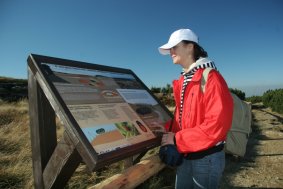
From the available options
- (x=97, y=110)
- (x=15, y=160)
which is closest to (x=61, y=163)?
(x=97, y=110)

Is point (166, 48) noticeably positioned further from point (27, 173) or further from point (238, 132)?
point (27, 173)

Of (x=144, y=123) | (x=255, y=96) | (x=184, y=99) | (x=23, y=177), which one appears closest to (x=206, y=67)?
(x=184, y=99)

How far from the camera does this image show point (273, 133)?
9.53 m

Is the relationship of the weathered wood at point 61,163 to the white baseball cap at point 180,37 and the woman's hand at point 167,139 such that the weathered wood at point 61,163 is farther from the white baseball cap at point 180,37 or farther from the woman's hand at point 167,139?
the white baseball cap at point 180,37

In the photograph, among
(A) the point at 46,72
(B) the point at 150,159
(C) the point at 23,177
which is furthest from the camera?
(C) the point at 23,177

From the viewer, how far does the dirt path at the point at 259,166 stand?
5.19 metres

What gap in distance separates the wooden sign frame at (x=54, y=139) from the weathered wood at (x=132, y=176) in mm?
496

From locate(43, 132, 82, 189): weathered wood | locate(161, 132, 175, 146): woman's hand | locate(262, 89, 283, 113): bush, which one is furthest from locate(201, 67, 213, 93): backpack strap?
locate(262, 89, 283, 113): bush

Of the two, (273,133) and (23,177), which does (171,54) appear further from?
(273,133)

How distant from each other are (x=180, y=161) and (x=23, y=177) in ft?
8.76

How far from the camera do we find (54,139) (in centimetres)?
257

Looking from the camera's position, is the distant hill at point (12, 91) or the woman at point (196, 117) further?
the distant hill at point (12, 91)

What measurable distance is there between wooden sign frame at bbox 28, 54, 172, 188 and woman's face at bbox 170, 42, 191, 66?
76cm

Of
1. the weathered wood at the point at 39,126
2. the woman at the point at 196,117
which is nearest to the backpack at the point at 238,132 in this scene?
the woman at the point at 196,117
